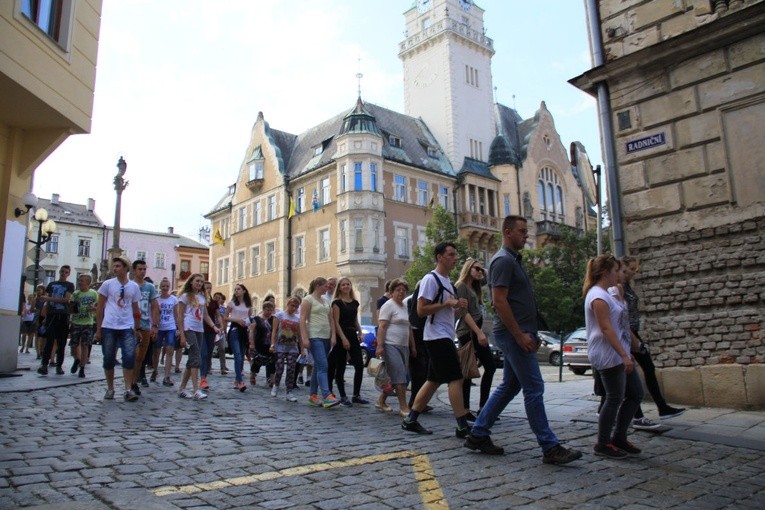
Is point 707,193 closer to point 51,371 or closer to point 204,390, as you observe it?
point 204,390

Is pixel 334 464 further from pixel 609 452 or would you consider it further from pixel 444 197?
pixel 444 197

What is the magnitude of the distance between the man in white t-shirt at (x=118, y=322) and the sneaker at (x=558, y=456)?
5.97 meters

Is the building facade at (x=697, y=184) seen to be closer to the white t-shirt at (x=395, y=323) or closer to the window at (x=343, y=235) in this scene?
the white t-shirt at (x=395, y=323)

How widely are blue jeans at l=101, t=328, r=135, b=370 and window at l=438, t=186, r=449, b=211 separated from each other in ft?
116

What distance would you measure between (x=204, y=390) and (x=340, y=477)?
5791 mm

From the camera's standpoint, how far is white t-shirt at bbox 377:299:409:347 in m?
8.28

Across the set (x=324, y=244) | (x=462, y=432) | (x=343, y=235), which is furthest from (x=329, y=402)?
(x=324, y=244)

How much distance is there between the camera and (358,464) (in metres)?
4.96

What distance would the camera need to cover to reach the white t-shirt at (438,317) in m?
6.30

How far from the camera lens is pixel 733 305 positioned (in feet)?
27.5

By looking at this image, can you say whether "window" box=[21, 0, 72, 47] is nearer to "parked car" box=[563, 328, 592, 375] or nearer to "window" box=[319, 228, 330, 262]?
"parked car" box=[563, 328, 592, 375]

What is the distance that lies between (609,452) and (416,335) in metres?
3.87

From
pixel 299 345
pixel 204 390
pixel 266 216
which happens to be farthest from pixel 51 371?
pixel 266 216

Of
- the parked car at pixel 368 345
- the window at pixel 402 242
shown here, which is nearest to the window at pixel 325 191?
the window at pixel 402 242
